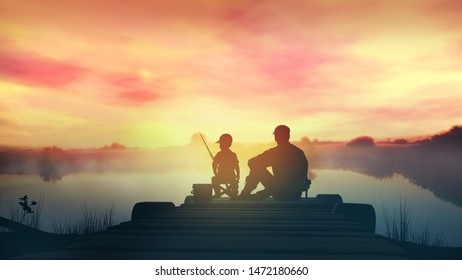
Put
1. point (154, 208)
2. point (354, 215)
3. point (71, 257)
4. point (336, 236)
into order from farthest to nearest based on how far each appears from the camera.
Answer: point (154, 208) → point (354, 215) → point (336, 236) → point (71, 257)

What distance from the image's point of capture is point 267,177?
298 inches

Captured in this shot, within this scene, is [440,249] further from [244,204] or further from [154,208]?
[154,208]

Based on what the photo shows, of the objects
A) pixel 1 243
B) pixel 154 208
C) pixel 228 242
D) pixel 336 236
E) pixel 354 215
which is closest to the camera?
pixel 228 242

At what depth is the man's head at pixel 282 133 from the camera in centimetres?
737

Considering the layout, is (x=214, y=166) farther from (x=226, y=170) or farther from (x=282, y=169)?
(x=282, y=169)

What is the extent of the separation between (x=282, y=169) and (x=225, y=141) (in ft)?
6.13

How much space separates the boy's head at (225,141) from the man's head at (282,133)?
1589 mm

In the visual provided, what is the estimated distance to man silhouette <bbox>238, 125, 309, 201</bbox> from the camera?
7.29 metres

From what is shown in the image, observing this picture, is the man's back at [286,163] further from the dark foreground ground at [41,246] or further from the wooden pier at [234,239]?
the dark foreground ground at [41,246]

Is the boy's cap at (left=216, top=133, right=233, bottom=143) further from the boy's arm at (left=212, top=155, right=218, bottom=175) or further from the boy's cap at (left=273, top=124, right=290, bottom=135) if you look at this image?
the boy's cap at (left=273, top=124, right=290, bottom=135)

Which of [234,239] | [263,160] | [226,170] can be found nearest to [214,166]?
[226,170]

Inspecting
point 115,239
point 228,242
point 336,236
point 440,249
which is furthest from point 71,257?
point 440,249
